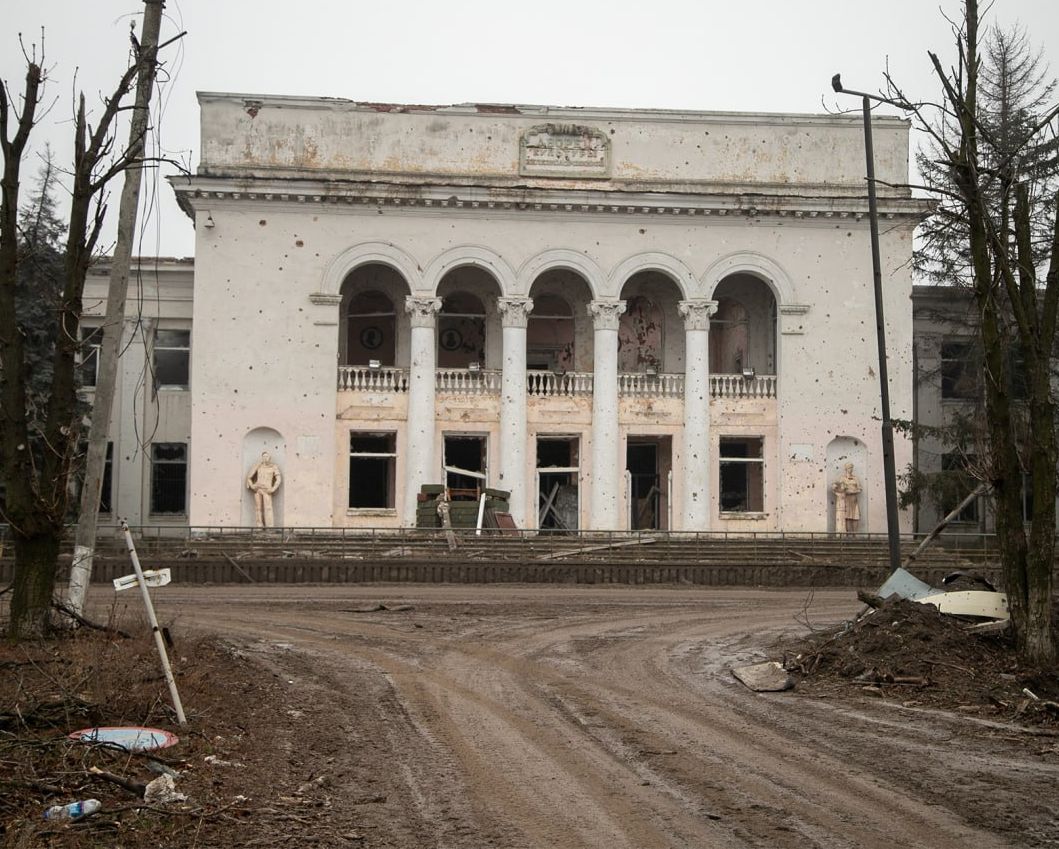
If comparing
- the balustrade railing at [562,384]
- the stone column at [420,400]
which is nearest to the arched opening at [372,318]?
the stone column at [420,400]

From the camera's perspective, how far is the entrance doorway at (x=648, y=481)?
4047 cm

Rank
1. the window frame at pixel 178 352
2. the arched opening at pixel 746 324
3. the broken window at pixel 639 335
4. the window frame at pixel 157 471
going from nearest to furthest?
the arched opening at pixel 746 324, the broken window at pixel 639 335, the window frame at pixel 157 471, the window frame at pixel 178 352

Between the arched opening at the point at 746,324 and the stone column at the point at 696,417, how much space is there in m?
2.03

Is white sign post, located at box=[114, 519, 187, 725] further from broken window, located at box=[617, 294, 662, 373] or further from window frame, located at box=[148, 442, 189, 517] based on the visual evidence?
window frame, located at box=[148, 442, 189, 517]

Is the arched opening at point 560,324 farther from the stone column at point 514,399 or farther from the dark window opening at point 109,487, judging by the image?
the dark window opening at point 109,487

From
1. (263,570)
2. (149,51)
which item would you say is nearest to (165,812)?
(149,51)

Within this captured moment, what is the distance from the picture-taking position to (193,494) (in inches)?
1432

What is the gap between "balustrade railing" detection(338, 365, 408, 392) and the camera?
37625 millimetres

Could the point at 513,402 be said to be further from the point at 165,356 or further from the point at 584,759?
the point at 584,759

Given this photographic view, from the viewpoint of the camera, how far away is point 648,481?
41.6m

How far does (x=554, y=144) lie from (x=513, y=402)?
24.9 ft

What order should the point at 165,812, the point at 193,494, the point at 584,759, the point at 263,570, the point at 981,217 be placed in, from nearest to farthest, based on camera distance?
the point at 165,812, the point at 584,759, the point at 981,217, the point at 263,570, the point at 193,494

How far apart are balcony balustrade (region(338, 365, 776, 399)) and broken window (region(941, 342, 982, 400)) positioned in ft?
23.9

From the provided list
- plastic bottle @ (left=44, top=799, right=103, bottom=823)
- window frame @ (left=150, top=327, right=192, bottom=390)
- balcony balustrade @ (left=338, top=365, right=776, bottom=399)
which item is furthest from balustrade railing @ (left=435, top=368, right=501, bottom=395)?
plastic bottle @ (left=44, top=799, right=103, bottom=823)
